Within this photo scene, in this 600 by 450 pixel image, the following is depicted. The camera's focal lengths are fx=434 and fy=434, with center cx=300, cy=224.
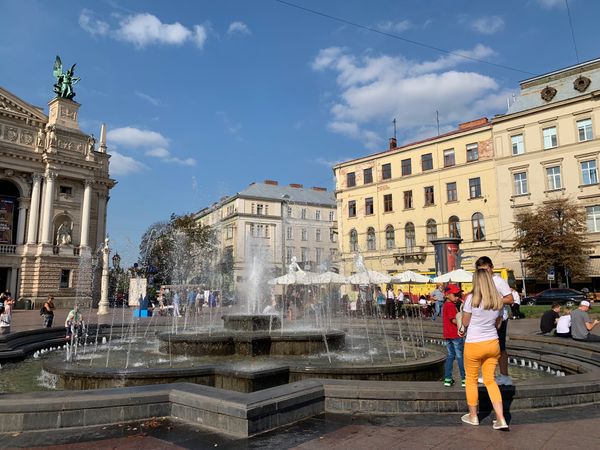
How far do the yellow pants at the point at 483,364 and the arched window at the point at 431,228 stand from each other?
3981 centimetres

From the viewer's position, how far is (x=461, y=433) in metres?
4.85

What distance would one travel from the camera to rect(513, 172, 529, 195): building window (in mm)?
38656

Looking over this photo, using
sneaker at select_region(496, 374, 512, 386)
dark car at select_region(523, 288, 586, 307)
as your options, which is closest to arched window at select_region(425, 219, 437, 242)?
dark car at select_region(523, 288, 586, 307)

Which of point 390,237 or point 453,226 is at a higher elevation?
point 453,226

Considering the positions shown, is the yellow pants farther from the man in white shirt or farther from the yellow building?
the yellow building

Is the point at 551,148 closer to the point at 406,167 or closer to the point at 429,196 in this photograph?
the point at 429,196

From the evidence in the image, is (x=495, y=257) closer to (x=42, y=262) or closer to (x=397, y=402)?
(x=397, y=402)

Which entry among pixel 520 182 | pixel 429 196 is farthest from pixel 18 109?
pixel 520 182

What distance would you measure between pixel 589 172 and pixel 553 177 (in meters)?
2.65

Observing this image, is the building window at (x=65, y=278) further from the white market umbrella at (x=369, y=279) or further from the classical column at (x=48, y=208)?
the white market umbrella at (x=369, y=279)

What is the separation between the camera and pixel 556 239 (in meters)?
32.6

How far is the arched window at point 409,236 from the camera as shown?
44.6 m

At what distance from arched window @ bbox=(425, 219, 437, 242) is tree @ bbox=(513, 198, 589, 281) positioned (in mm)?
9452

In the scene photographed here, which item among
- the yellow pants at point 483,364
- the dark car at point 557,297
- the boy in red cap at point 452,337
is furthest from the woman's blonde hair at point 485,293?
the dark car at point 557,297
